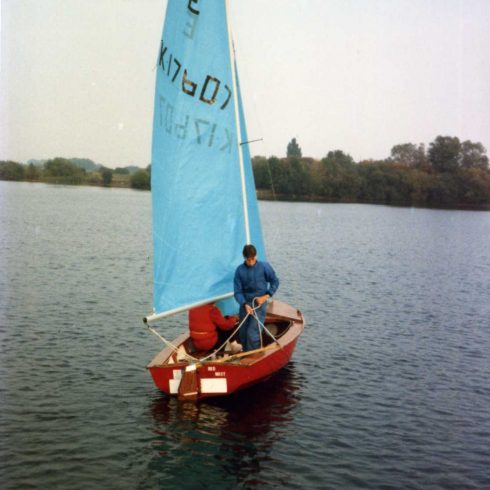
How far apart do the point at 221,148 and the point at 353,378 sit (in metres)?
7.08

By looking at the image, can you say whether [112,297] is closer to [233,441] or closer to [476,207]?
[233,441]

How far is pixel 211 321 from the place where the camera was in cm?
1300

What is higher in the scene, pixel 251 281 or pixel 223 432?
pixel 251 281

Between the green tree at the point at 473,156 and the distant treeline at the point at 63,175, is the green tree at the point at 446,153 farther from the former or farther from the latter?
the distant treeline at the point at 63,175

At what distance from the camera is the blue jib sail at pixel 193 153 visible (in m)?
12.2

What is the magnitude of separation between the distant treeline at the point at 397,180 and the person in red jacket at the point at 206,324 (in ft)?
371

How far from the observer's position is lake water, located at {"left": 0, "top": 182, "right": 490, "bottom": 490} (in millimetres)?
10023

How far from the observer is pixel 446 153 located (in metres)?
137

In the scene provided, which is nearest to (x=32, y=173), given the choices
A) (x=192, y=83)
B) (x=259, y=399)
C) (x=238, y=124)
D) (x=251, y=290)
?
(x=238, y=124)

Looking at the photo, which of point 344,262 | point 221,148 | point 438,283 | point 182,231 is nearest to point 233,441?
point 182,231

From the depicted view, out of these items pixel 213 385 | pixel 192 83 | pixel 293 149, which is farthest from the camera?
pixel 293 149

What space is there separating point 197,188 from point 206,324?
121 inches

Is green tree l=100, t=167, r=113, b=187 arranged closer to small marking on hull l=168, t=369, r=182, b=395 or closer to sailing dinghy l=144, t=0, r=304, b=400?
sailing dinghy l=144, t=0, r=304, b=400

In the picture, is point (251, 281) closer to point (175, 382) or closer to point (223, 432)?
point (175, 382)
